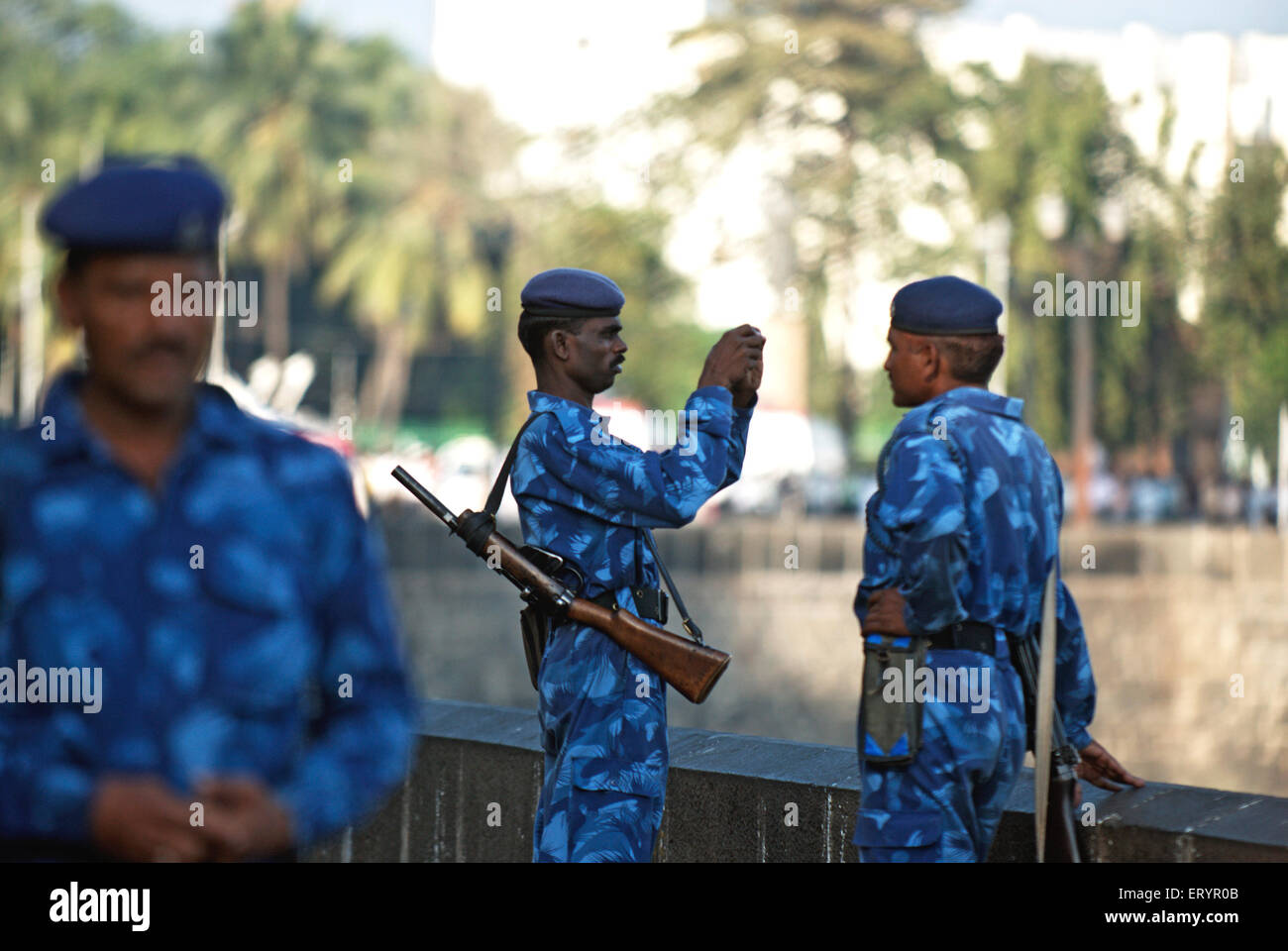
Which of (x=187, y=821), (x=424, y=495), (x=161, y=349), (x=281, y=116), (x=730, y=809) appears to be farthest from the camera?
→ (x=281, y=116)

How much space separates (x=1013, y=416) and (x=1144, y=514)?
4171 cm

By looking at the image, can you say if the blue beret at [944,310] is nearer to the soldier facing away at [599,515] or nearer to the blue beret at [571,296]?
the soldier facing away at [599,515]

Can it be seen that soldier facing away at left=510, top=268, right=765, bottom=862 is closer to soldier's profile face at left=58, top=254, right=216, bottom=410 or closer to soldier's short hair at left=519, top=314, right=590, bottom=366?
soldier's short hair at left=519, top=314, right=590, bottom=366

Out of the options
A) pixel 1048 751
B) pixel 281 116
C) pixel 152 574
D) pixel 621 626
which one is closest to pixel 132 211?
pixel 152 574

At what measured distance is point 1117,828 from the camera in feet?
12.2

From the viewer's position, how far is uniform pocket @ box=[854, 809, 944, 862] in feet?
11.1

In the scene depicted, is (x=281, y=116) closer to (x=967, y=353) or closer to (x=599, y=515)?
(x=599, y=515)

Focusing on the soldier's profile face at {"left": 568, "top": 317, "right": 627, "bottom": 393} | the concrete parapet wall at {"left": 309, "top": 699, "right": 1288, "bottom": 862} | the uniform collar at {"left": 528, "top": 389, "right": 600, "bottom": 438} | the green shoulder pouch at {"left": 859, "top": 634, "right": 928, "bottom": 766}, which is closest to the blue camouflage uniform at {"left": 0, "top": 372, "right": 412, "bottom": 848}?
the green shoulder pouch at {"left": 859, "top": 634, "right": 928, "bottom": 766}

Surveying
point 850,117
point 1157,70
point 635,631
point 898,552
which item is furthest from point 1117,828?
point 1157,70

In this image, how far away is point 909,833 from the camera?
3.39m

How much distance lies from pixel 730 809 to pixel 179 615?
8.97 ft

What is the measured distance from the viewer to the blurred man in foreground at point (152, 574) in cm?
195

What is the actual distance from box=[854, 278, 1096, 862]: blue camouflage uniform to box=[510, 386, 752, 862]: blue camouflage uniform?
0.35 meters

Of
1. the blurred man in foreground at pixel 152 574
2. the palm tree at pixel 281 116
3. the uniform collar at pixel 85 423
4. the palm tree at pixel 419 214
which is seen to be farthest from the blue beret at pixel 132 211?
the palm tree at pixel 419 214
